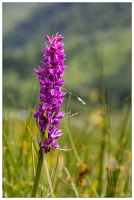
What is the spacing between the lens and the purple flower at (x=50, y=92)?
159 centimetres

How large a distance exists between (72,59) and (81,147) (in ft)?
507

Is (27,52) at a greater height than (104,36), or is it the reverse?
(104,36)

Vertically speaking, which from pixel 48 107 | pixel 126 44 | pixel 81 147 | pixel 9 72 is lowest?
pixel 81 147

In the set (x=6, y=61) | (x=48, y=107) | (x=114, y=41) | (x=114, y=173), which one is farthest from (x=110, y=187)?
(x=114, y=41)

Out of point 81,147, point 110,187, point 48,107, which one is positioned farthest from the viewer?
point 81,147

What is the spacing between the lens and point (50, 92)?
159cm

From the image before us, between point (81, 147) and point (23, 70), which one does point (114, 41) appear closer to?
point (23, 70)

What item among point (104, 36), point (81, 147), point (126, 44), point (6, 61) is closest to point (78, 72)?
point (126, 44)

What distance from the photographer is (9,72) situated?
140000 millimetres

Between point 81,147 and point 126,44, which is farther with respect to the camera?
point 126,44

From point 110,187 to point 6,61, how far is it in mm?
138332

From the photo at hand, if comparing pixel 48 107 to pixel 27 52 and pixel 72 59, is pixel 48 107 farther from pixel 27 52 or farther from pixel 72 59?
pixel 72 59

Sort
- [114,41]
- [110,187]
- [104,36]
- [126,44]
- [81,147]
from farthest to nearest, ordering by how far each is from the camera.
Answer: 1. [104,36]
2. [114,41]
3. [126,44]
4. [81,147]
5. [110,187]

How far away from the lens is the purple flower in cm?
159
